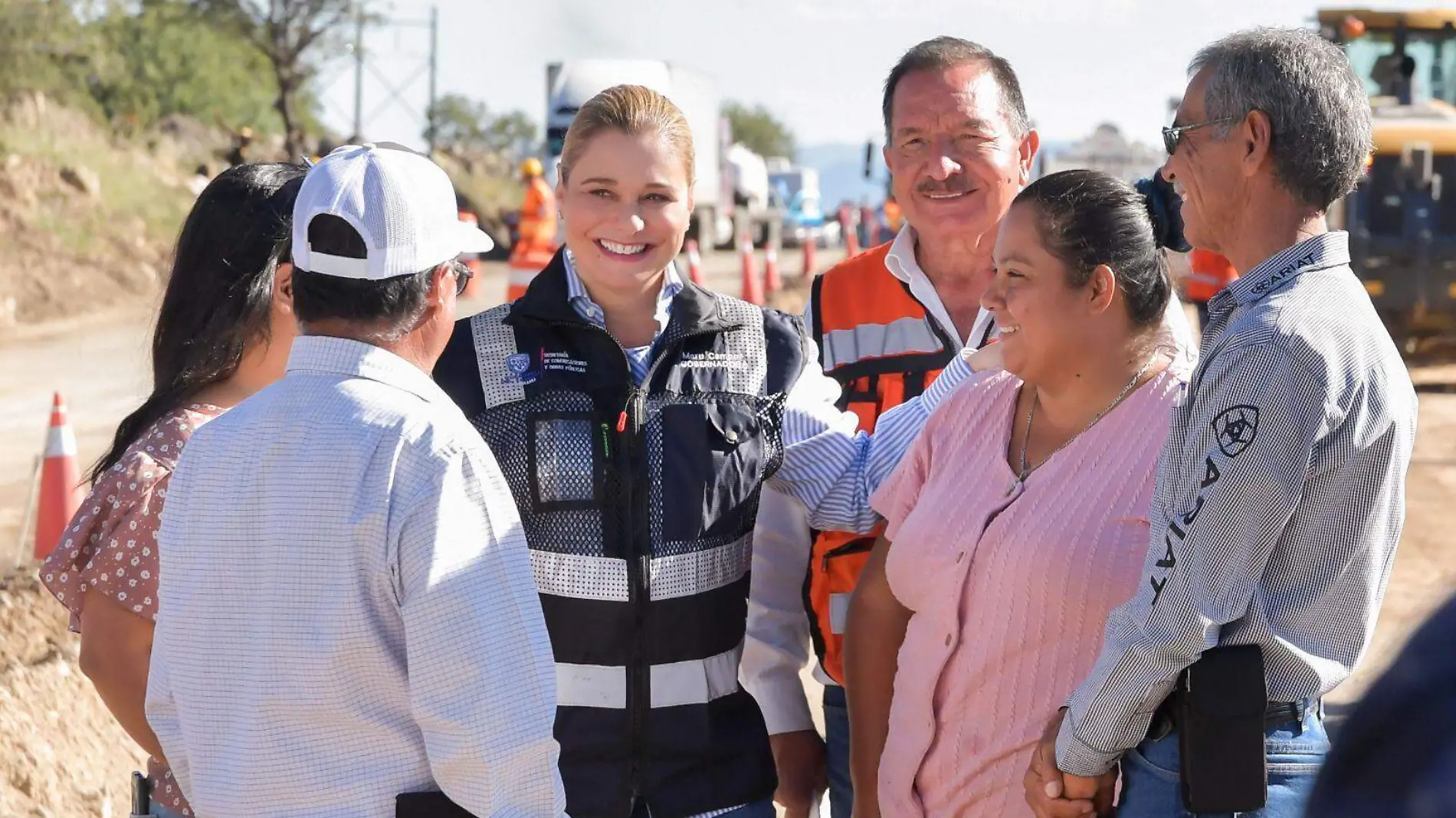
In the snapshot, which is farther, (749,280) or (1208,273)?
(749,280)

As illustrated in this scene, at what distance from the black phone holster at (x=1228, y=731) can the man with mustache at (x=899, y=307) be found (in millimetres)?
1106

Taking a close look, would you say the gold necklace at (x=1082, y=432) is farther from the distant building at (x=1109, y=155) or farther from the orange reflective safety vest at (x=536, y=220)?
the distant building at (x=1109, y=155)

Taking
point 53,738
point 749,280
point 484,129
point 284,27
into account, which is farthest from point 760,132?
point 53,738

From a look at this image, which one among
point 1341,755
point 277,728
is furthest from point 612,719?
point 1341,755

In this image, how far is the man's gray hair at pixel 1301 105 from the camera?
2367mm

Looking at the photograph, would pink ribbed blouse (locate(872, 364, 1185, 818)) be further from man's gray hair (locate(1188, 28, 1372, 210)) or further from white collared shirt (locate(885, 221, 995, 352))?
white collared shirt (locate(885, 221, 995, 352))

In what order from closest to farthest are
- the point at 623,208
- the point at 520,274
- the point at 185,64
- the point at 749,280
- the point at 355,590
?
1. the point at 355,590
2. the point at 623,208
3. the point at 520,274
4. the point at 749,280
5. the point at 185,64

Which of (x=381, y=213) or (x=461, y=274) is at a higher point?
(x=381, y=213)

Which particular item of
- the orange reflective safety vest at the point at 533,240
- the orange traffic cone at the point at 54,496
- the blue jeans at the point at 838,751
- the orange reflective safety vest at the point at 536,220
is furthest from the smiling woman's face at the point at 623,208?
the orange reflective safety vest at the point at 536,220

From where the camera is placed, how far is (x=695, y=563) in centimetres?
280

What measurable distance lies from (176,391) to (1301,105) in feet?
Answer: 6.62

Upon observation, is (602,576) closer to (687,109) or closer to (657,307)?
(657,307)

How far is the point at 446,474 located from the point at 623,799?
892 mm

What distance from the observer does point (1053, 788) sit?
2461 mm
